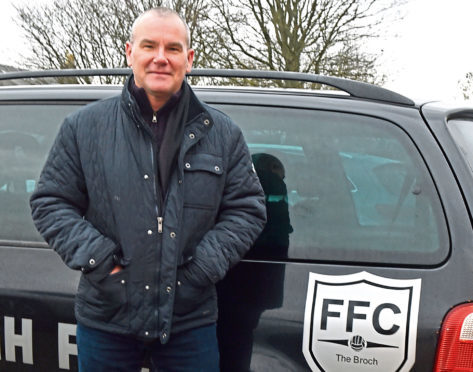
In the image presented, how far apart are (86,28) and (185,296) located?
15117 mm

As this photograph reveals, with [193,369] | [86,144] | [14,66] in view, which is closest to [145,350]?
[193,369]

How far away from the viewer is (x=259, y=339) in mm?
1766

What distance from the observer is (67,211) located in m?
1.62

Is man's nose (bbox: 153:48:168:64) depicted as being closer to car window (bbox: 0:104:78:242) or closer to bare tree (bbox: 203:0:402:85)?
car window (bbox: 0:104:78:242)

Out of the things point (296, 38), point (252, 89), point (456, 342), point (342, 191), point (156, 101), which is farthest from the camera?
point (296, 38)

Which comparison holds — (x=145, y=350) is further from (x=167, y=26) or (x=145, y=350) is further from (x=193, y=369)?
(x=167, y=26)

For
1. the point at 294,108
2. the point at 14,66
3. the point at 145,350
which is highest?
the point at 14,66

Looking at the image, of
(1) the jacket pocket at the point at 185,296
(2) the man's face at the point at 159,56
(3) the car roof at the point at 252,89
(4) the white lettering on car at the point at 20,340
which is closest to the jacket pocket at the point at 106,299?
(1) the jacket pocket at the point at 185,296

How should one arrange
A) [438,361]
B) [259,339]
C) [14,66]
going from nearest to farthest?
1. [438,361]
2. [259,339]
3. [14,66]

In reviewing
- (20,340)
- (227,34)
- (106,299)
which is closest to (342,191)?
(106,299)

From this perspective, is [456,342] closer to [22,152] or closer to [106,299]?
[106,299]

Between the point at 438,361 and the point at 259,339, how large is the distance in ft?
1.75

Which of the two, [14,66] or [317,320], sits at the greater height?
[14,66]

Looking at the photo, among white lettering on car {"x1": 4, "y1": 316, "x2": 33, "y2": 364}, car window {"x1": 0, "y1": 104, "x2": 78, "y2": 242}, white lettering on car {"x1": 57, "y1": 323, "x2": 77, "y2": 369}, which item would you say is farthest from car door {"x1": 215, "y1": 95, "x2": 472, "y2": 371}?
car window {"x1": 0, "y1": 104, "x2": 78, "y2": 242}
